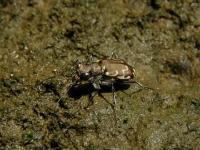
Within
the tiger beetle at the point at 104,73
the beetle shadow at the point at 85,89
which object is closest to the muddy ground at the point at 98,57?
the beetle shadow at the point at 85,89

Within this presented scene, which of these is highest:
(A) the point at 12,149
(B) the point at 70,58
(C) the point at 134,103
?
(B) the point at 70,58

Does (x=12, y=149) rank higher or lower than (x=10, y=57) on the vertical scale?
lower

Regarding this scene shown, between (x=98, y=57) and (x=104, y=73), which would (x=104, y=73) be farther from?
(x=98, y=57)

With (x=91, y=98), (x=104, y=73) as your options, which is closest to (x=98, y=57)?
(x=104, y=73)

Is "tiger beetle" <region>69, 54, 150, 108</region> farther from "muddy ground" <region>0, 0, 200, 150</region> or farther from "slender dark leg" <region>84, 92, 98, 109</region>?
"muddy ground" <region>0, 0, 200, 150</region>

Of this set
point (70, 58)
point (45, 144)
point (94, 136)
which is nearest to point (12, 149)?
point (45, 144)

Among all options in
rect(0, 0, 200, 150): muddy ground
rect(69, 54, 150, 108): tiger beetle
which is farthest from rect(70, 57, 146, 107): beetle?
rect(0, 0, 200, 150): muddy ground

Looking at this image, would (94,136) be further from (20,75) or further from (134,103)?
(20,75)

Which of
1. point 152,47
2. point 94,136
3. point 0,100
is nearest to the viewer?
point 94,136
